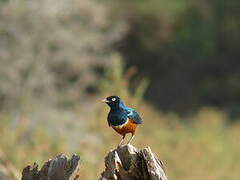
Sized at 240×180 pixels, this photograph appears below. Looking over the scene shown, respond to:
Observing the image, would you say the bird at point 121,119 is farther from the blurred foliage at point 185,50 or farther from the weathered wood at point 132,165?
the blurred foliage at point 185,50

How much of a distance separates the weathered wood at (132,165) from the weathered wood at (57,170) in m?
0.21

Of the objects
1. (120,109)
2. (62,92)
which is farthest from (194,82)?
(120,109)

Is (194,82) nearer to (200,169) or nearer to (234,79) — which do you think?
(234,79)

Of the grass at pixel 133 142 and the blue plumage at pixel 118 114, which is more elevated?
the grass at pixel 133 142

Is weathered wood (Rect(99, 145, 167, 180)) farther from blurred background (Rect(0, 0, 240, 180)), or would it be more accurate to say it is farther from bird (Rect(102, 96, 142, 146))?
blurred background (Rect(0, 0, 240, 180))

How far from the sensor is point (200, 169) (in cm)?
1421

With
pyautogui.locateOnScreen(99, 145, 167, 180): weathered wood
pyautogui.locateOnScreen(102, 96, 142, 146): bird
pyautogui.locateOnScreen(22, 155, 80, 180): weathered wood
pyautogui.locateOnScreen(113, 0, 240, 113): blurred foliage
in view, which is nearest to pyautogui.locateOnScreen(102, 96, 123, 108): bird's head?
pyautogui.locateOnScreen(102, 96, 142, 146): bird

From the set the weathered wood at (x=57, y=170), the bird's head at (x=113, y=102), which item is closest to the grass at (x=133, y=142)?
the bird's head at (x=113, y=102)

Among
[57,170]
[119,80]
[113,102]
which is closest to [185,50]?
[119,80]

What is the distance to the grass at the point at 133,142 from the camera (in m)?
9.88

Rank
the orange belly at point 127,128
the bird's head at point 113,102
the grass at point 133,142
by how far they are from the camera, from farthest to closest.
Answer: the grass at point 133,142, the bird's head at point 113,102, the orange belly at point 127,128

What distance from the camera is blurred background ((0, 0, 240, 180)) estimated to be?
11.5m

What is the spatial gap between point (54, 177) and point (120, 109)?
121 centimetres

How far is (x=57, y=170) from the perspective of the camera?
230 inches
